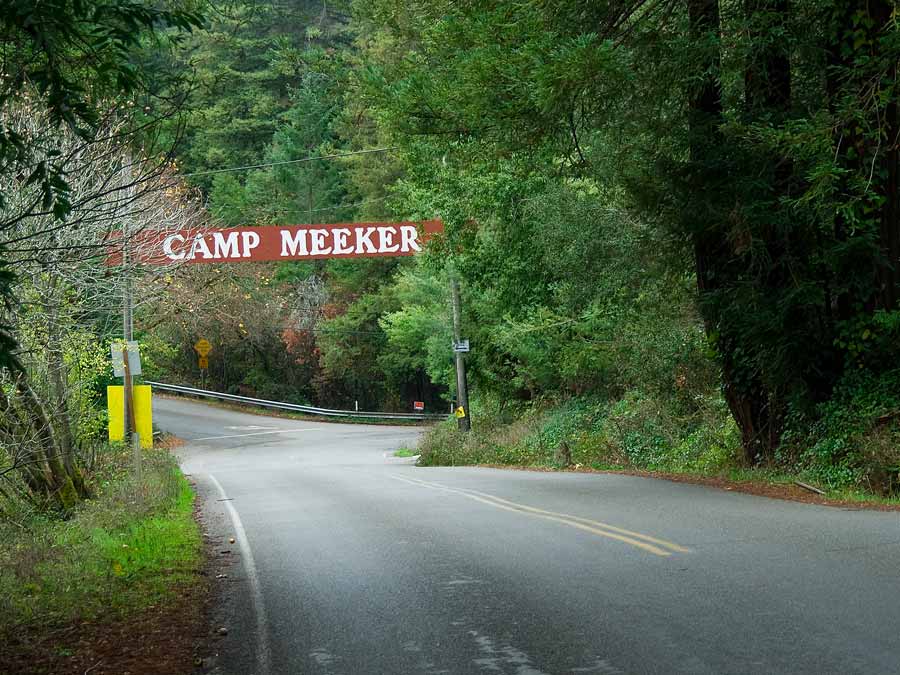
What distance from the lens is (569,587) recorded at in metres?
9.00

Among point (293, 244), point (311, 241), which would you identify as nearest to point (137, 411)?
point (293, 244)

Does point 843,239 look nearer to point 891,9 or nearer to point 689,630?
point 891,9

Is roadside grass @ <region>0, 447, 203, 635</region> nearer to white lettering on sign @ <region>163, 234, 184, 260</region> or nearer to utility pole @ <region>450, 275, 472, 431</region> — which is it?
white lettering on sign @ <region>163, 234, 184, 260</region>

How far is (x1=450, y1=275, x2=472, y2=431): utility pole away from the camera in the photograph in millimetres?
38250

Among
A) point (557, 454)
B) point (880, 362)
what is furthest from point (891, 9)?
point (557, 454)

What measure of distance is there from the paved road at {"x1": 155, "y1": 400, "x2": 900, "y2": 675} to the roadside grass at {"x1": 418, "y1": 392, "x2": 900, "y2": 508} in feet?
5.36

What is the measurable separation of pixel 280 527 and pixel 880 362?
9.22 metres

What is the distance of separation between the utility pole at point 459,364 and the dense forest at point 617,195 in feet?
25.1

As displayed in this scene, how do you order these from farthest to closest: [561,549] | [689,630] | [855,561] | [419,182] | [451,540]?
[419,182] < [451,540] < [561,549] < [855,561] < [689,630]

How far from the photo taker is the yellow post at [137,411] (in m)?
20.8

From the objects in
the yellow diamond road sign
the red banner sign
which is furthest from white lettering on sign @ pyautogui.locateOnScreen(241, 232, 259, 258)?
the yellow diamond road sign

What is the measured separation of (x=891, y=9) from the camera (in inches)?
590

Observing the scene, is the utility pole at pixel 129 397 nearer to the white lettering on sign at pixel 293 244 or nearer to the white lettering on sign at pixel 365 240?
the white lettering on sign at pixel 293 244

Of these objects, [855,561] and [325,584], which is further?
[325,584]
